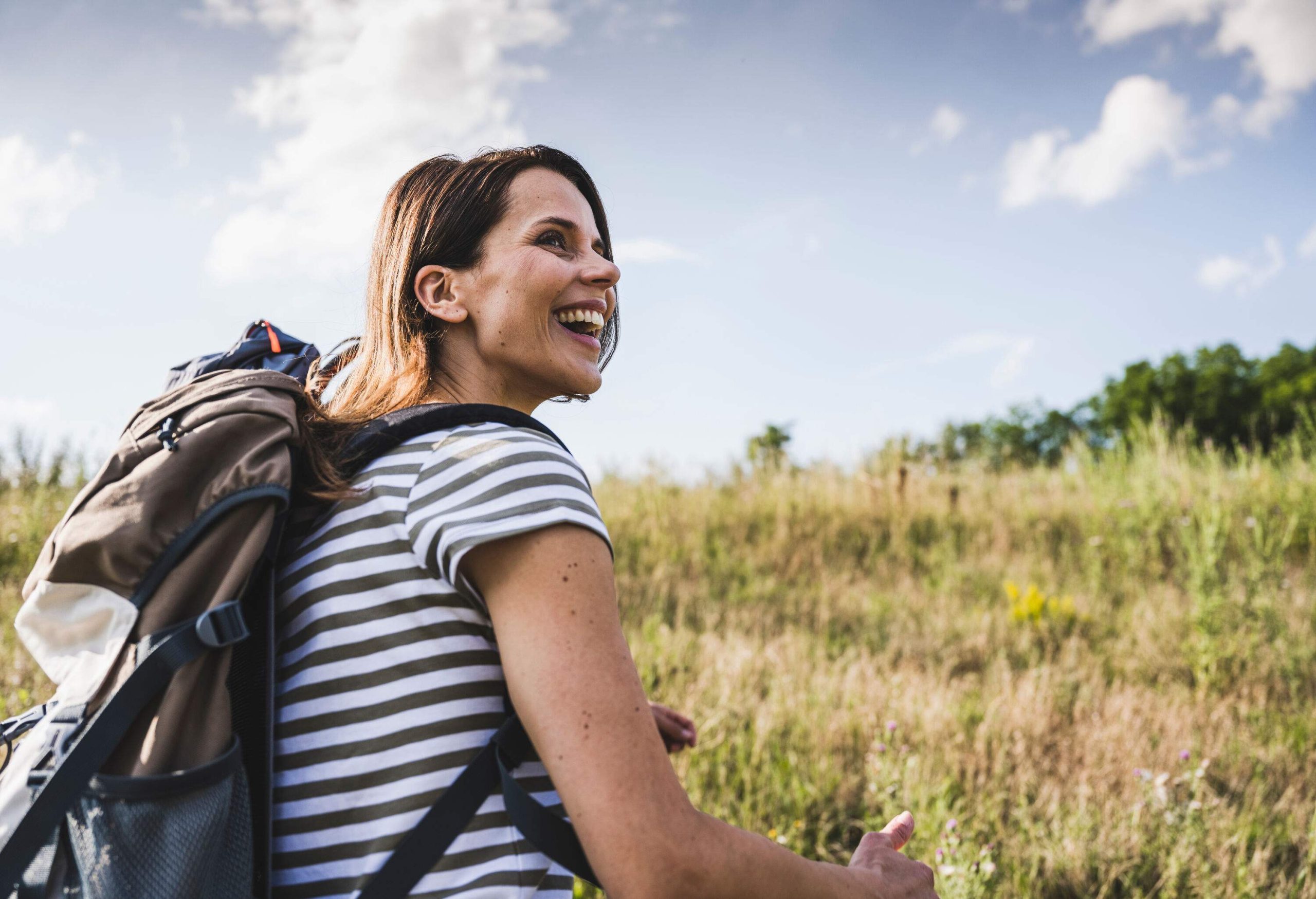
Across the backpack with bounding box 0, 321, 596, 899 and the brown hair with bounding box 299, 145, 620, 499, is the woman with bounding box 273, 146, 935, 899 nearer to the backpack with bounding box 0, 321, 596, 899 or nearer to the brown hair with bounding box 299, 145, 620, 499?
the backpack with bounding box 0, 321, 596, 899

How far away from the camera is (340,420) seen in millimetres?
1521

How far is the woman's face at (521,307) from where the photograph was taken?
1.76m

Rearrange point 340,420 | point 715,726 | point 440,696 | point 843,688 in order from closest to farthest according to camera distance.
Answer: point 440,696, point 340,420, point 715,726, point 843,688

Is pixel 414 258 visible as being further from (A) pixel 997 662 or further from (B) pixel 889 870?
(A) pixel 997 662

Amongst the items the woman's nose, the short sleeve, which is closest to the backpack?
the short sleeve

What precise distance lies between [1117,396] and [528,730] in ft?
232

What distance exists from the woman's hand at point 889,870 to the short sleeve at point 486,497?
0.66 m

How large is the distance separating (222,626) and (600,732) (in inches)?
20.2

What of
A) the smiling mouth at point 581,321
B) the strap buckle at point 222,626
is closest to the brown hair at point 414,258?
the smiling mouth at point 581,321

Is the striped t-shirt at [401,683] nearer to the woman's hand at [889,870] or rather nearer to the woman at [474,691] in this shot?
the woman at [474,691]

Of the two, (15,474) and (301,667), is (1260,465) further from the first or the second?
(15,474)

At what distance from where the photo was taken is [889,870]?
4.39 ft

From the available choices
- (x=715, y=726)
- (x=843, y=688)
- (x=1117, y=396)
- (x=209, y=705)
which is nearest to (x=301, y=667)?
(x=209, y=705)

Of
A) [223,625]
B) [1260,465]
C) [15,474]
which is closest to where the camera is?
[223,625]
